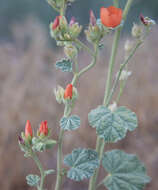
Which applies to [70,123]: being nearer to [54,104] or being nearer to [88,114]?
[88,114]

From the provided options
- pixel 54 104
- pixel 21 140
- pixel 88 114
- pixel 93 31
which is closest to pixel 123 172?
pixel 88 114

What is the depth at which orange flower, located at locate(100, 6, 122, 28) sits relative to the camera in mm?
732

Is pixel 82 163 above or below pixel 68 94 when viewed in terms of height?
below

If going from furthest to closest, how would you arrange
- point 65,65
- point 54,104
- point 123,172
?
1. point 54,104
2. point 123,172
3. point 65,65

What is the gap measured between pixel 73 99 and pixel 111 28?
0.23m

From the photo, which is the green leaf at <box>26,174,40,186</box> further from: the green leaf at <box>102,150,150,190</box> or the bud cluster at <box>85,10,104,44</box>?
the bud cluster at <box>85,10,104,44</box>

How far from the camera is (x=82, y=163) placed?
2.82 feet

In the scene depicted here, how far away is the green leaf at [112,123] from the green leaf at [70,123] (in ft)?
0.18

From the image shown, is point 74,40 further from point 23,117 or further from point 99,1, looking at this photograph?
point 99,1

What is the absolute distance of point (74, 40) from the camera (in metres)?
0.79

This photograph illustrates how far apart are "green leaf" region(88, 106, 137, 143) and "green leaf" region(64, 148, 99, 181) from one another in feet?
0.36

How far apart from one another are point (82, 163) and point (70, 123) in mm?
171

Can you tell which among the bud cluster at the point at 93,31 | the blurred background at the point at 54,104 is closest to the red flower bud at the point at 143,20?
the bud cluster at the point at 93,31

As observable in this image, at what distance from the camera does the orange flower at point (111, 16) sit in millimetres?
732
